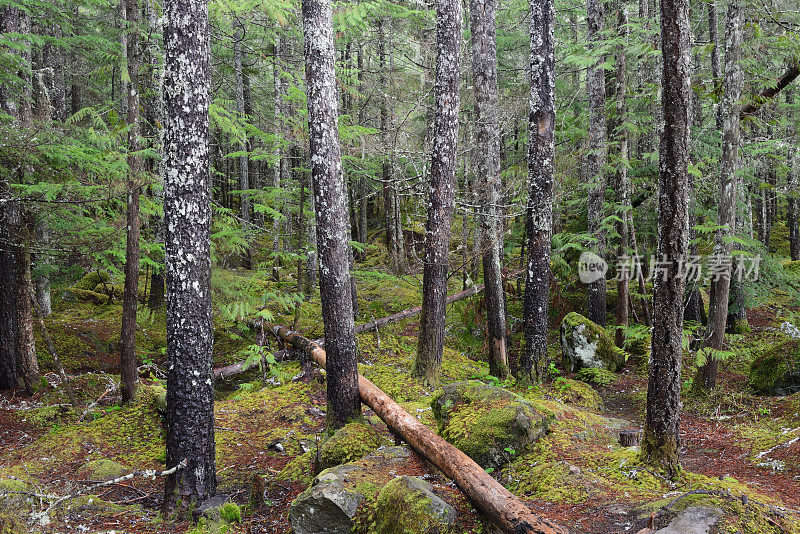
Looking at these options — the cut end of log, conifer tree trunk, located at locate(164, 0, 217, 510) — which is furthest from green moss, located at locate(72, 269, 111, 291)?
the cut end of log

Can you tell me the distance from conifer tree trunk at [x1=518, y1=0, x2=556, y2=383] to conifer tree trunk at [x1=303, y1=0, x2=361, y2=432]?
448 cm

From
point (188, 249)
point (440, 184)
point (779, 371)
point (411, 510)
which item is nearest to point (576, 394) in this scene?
point (779, 371)

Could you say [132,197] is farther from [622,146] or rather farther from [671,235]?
[622,146]

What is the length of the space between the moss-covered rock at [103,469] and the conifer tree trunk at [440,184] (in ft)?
15.9

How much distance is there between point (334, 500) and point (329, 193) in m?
3.58

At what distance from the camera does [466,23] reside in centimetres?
1986

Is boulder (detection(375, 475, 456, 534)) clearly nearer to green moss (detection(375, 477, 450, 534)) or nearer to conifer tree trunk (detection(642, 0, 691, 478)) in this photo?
green moss (detection(375, 477, 450, 534))

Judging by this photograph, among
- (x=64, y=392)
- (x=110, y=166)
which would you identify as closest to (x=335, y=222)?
(x=110, y=166)

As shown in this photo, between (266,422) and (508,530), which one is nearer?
(508,530)

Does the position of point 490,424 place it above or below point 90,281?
below

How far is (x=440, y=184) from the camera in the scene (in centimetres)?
805

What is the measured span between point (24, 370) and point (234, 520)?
272 inches

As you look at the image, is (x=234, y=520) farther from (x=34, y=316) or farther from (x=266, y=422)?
(x=34, y=316)

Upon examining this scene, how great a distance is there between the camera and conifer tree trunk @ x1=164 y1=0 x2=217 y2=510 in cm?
516
